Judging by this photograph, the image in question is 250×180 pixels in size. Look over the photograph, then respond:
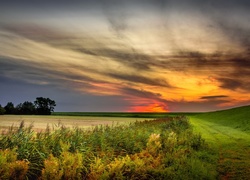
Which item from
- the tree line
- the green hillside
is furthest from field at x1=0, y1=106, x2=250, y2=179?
the tree line

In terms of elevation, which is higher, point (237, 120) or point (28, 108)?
point (28, 108)

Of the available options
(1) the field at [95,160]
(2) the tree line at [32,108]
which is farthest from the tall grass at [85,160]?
(2) the tree line at [32,108]

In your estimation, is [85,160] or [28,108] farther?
[28,108]

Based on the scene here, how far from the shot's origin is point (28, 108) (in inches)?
4237

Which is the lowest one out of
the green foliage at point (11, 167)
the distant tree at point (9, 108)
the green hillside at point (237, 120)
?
the green foliage at point (11, 167)

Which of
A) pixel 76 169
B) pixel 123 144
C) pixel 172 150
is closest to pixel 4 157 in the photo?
pixel 76 169

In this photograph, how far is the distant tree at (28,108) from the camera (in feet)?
352

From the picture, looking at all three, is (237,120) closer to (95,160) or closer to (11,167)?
(95,160)

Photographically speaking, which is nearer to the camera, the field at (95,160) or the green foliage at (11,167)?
the green foliage at (11,167)

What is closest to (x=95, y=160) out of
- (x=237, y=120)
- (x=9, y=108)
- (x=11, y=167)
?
(x=11, y=167)

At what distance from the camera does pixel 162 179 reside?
36.7 ft

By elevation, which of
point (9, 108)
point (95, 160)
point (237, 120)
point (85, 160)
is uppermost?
point (9, 108)

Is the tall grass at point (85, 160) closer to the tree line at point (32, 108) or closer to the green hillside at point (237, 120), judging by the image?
the green hillside at point (237, 120)

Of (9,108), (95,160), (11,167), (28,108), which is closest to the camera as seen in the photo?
(11,167)
